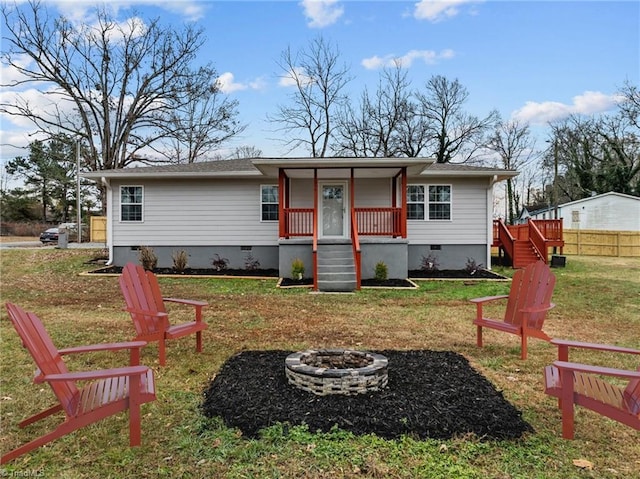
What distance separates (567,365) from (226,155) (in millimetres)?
36735

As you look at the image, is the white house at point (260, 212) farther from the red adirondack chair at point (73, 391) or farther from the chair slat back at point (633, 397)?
the chair slat back at point (633, 397)

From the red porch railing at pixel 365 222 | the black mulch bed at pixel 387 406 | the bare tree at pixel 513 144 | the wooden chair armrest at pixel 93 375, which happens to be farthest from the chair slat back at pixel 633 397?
the bare tree at pixel 513 144

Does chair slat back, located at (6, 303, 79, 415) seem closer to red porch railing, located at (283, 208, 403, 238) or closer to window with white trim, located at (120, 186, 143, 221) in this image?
red porch railing, located at (283, 208, 403, 238)

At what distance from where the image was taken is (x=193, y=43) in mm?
28578

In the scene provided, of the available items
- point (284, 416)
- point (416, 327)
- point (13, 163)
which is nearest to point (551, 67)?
point (416, 327)

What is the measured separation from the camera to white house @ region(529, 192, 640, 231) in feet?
88.7

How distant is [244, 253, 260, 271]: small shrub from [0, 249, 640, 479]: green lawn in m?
3.48

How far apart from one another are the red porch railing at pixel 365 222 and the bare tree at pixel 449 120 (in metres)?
19.9

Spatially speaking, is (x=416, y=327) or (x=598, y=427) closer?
(x=598, y=427)

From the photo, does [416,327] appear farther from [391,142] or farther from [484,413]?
[391,142]

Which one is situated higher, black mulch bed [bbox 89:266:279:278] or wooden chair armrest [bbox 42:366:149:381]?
wooden chair armrest [bbox 42:366:149:381]

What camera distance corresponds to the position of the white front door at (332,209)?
13.9 m

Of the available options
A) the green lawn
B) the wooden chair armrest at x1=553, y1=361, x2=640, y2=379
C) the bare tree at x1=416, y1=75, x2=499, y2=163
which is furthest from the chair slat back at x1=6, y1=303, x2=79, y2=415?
the bare tree at x1=416, y1=75, x2=499, y2=163

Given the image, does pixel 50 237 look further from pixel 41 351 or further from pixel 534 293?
pixel 534 293
